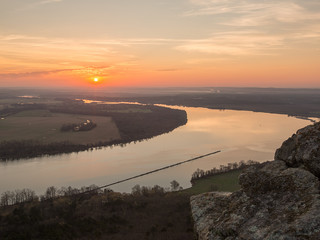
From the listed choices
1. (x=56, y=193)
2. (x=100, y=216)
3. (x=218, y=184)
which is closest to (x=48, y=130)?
(x=56, y=193)

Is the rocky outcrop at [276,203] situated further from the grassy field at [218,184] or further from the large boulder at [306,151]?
the grassy field at [218,184]

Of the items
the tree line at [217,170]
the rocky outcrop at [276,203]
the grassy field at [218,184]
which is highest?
the rocky outcrop at [276,203]

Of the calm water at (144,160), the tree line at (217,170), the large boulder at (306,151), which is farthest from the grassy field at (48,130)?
the large boulder at (306,151)

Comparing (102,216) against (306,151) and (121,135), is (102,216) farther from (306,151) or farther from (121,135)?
(121,135)

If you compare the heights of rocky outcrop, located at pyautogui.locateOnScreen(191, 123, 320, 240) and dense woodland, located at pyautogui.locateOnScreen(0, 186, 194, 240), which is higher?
rocky outcrop, located at pyautogui.locateOnScreen(191, 123, 320, 240)

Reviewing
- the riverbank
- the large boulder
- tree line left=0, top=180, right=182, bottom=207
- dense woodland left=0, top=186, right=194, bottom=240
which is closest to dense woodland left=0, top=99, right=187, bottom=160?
tree line left=0, top=180, right=182, bottom=207

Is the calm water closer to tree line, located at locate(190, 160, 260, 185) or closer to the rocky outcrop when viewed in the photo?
tree line, located at locate(190, 160, 260, 185)

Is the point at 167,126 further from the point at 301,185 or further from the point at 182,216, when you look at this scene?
the point at 301,185
